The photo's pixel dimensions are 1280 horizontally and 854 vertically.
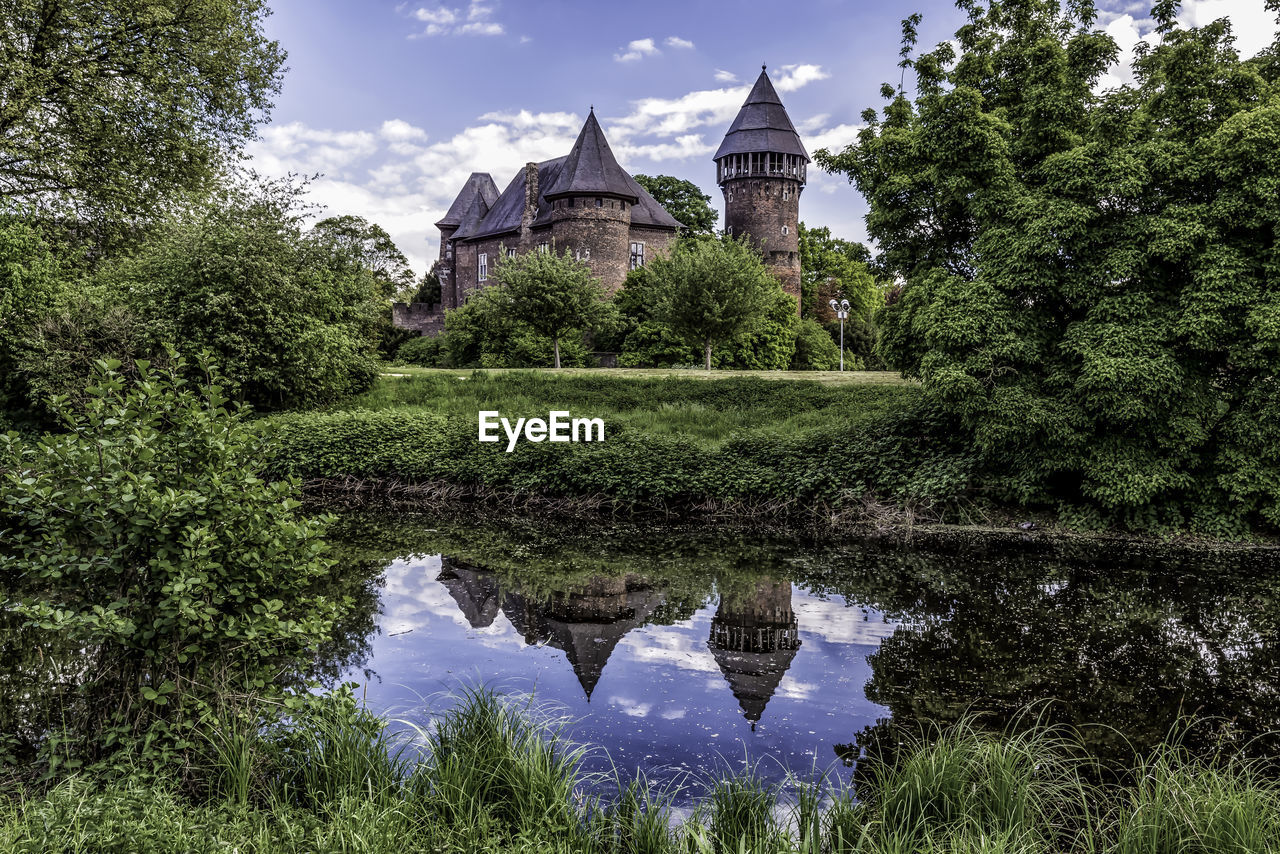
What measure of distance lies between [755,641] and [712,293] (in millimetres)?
26827

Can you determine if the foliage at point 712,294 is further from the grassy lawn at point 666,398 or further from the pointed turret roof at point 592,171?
the pointed turret roof at point 592,171

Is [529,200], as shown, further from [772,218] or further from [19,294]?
[19,294]

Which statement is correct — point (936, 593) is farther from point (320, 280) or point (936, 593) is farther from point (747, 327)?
point (747, 327)

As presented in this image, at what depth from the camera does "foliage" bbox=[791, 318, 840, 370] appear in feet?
152

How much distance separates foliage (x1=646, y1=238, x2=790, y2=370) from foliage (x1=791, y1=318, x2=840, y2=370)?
35.4 ft

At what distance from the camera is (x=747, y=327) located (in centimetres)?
3606

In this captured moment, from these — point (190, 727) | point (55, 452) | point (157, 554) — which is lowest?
point (190, 727)

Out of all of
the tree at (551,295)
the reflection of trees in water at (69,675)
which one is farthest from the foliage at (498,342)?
the reflection of trees in water at (69,675)

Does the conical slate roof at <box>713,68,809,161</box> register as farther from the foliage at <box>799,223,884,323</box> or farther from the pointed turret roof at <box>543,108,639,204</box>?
the foliage at <box>799,223,884,323</box>

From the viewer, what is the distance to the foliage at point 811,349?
46.4 m

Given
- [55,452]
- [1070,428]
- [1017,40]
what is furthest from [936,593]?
[1017,40]

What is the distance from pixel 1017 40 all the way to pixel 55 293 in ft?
70.8

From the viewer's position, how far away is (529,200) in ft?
172

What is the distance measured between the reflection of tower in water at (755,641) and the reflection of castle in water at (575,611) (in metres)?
0.95
